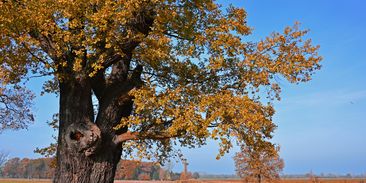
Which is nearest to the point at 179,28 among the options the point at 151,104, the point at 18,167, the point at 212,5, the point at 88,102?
the point at 212,5

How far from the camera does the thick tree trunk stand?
11.2 m

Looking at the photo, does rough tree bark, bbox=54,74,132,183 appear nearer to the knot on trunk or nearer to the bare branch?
the knot on trunk

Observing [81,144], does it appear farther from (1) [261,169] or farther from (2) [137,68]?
(1) [261,169]

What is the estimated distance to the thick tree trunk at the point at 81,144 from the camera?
36.8ft

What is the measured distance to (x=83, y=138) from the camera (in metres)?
11.1

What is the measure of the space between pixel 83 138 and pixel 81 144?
177 mm

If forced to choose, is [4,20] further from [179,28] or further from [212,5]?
[212,5]

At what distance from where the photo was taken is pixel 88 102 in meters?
12.1

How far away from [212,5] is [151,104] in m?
3.99

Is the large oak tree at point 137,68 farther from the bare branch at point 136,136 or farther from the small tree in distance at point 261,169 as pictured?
the small tree in distance at point 261,169

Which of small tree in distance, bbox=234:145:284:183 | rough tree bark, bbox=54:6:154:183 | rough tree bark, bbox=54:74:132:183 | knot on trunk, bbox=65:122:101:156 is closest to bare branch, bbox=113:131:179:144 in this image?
rough tree bark, bbox=54:6:154:183

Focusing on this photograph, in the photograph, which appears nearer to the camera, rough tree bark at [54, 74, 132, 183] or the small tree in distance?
rough tree bark at [54, 74, 132, 183]

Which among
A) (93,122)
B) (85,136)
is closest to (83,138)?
(85,136)

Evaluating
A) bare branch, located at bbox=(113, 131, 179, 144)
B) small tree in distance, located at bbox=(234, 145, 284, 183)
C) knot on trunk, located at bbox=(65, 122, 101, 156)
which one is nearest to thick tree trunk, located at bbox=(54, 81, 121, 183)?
knot on trunk, located at bbox=(65, 122, 101, 156)
